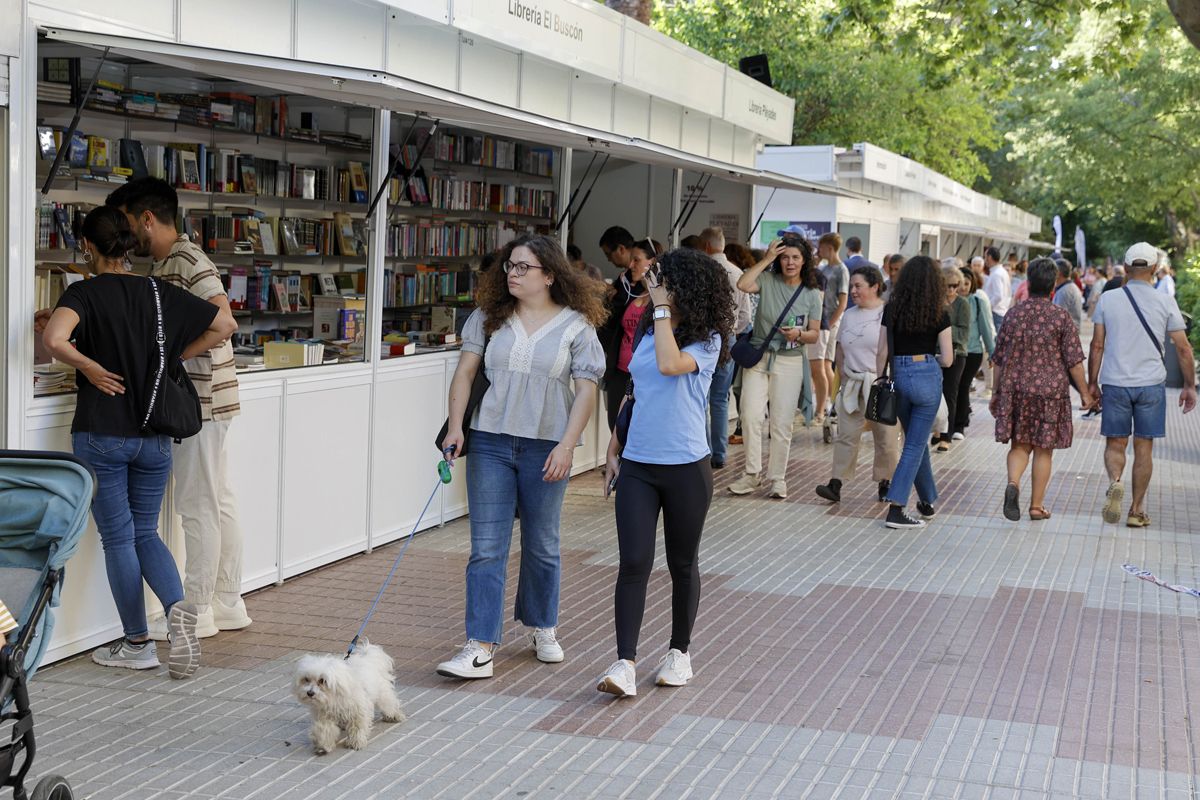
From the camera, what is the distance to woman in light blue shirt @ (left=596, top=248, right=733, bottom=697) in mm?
5695

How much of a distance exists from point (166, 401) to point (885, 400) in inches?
217

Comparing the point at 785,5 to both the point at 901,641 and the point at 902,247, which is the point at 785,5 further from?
the point at 901,641

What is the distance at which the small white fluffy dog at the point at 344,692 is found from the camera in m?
4.76

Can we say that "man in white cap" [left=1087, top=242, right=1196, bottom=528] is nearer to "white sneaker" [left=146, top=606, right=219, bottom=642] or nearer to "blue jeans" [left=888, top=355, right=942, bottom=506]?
"blue jeans" [left=888, top=355, right=942, bottom=506]

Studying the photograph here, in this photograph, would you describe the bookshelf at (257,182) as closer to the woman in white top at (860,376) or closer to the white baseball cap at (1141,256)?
the woman in white top at (860,376)

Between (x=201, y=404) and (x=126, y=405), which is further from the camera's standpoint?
(x=201, y=404)

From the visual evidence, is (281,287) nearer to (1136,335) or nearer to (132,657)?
(132,657)

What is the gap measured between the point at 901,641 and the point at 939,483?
552 centimetres

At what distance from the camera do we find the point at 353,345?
8.27 meters

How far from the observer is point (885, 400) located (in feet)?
32.3

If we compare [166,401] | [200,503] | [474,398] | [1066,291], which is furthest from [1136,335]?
[1066,291]

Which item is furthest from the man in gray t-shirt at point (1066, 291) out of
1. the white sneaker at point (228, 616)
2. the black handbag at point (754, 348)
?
the white sneaker at point (228, 616)

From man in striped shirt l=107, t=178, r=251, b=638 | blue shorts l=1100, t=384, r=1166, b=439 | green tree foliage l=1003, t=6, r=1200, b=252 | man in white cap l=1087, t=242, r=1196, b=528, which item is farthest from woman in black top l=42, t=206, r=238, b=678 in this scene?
green tree foliage l=1003, t=6, r=1200, b=252

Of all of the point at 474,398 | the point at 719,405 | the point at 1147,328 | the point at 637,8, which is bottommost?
the point at 719,405
